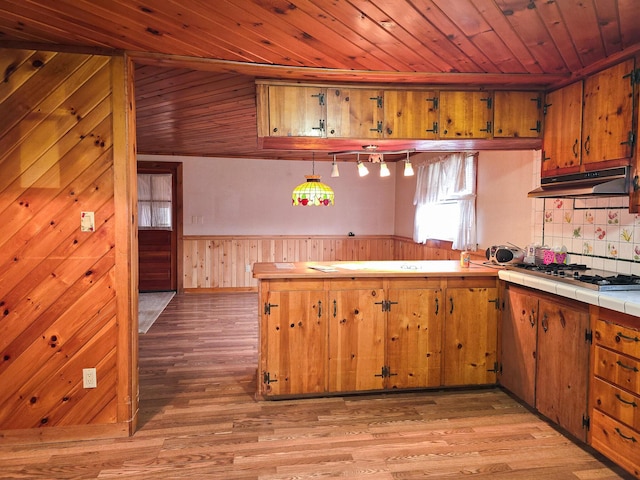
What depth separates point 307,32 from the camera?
2170 millimetres

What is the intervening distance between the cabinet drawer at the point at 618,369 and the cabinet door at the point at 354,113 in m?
1.91

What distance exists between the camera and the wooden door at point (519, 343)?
2.79 m

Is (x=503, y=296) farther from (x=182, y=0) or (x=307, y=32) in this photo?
(x=182, y=0)

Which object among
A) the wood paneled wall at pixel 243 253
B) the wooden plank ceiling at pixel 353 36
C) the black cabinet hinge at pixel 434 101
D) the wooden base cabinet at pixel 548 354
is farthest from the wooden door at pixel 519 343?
the wood paneled wall at pixel 243 253

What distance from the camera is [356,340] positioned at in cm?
304

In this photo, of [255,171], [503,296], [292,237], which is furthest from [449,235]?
[255,171]

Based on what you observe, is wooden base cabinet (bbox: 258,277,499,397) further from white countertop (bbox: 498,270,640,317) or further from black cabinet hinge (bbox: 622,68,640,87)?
black cabinet hinge (bbox: 622,68,640,87)

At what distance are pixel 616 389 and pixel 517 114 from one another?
76.7 inches

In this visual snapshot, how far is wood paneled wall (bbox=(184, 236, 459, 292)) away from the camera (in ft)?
22.8

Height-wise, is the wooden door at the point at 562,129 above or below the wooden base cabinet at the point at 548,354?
above

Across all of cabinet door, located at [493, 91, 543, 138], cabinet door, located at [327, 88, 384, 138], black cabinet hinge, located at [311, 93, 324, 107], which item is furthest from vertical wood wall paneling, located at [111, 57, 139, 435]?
cabinet door, located at [493, 91, 543, 138]

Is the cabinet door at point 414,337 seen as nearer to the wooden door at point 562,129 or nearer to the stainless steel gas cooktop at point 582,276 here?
the stainless steel gas cooktop at point 582,276

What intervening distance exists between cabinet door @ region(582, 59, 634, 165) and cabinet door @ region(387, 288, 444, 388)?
1.39 meters

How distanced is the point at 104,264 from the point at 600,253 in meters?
3.35
